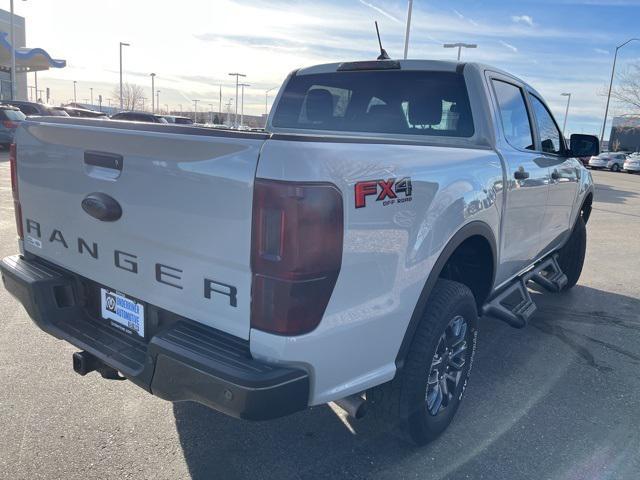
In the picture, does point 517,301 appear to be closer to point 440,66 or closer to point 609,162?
point 440,66

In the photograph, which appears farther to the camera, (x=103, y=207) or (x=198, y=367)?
(x=103, y=207)

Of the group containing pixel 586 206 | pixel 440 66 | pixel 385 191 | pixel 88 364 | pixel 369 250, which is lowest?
pixel 88 364

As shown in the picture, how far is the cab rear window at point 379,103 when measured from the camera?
355cm

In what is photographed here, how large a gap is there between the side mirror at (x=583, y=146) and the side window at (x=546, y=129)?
10cm

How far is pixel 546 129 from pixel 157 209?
368 cm

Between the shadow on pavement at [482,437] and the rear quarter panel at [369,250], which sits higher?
the rear quarter panel at [369,250]

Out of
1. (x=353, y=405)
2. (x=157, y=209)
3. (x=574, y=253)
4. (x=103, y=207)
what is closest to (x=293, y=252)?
(x=157, y=209)

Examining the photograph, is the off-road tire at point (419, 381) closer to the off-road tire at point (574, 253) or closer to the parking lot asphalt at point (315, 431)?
the parking lot asphalt at point (315, 431)

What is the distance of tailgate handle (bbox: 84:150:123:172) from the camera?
89.8 inches

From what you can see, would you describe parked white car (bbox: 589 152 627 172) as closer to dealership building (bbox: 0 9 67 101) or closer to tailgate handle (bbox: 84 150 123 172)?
tailgate handle (bbox: 84 150 123 172)

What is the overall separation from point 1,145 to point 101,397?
18.3 metres

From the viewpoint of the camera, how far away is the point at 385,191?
211 centimetres

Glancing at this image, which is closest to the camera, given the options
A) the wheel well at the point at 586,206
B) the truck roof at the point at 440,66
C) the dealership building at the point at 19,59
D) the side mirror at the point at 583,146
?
the truck roof at the point at 440,66

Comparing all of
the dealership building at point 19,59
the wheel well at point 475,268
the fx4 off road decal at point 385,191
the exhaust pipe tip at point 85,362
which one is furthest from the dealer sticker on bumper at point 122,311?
the dealership building at point 19,59
